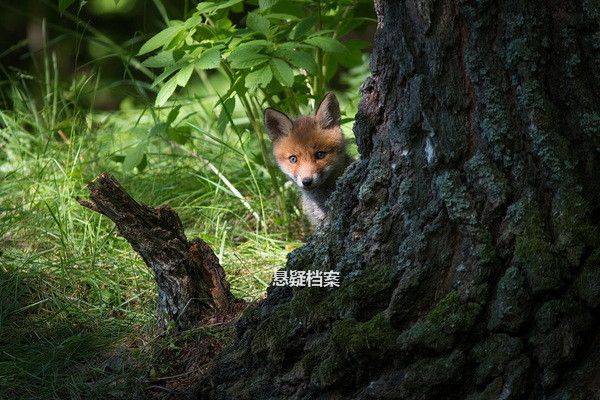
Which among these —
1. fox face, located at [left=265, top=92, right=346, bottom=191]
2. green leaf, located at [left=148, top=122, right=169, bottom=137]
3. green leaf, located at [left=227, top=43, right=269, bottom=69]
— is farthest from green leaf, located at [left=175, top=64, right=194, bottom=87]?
fox face, located at [left=265, top=92, right=346, bottom=191]

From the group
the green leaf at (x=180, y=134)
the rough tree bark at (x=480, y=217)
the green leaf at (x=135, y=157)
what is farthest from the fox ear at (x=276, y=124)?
the rough tree bark at (x=480, y=217)

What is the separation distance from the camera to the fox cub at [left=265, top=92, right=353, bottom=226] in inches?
192

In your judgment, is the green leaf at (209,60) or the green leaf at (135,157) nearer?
the green leaf at (209,60)

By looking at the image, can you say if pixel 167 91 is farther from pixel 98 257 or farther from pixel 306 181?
pixel 306 181

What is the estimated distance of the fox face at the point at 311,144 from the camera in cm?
493

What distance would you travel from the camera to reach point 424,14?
2.28m

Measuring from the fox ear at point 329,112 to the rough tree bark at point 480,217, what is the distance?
2.24 m

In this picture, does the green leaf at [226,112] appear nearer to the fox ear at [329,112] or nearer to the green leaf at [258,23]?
the green leaf at [258,23]

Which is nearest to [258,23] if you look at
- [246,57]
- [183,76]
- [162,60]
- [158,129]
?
[246,57]

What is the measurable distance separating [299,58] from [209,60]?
42cm

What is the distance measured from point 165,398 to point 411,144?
131cm

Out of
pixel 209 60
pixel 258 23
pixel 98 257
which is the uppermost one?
pixel 258 23

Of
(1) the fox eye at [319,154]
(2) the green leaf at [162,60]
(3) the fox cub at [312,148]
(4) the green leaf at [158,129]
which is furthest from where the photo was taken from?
(1) the fox eye at [319,154]

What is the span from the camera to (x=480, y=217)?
91.0 inches
